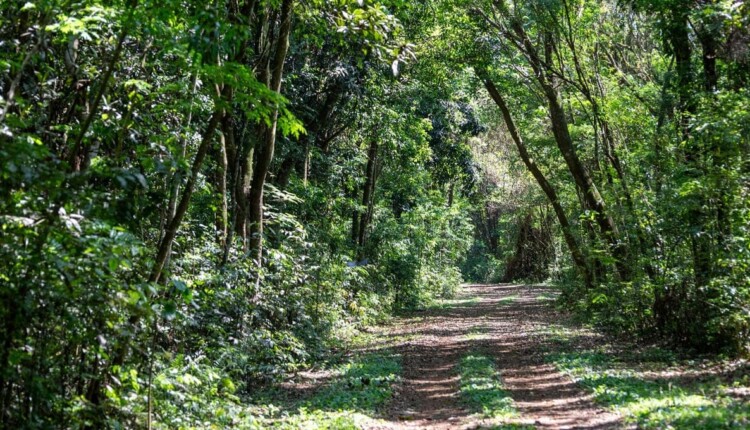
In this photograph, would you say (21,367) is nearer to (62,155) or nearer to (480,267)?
(62,155)

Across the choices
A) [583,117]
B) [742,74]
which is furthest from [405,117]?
[742,74]

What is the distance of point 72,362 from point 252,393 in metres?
4.80

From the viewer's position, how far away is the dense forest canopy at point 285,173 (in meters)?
4.86

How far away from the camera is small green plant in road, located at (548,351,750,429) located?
21.1ft

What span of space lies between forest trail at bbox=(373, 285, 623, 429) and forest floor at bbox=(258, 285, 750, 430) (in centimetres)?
3

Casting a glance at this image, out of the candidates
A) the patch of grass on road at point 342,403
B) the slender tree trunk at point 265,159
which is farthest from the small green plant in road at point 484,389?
the slender tree trunk at point 265,159

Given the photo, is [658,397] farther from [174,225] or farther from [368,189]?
[368,189]

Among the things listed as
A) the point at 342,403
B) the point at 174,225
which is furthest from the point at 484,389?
the point at 174,225

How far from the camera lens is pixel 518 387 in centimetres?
1024

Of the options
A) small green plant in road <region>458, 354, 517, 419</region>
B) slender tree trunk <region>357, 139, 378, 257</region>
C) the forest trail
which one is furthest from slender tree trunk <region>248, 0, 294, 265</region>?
slender tree trunk <region>357, 139, 378, 257</region>

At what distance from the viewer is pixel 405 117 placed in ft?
64.6

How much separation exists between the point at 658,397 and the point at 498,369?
4.20m

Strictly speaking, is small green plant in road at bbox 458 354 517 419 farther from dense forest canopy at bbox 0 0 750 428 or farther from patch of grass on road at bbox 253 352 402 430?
dense forest canopy at bbox 0 0 750 428

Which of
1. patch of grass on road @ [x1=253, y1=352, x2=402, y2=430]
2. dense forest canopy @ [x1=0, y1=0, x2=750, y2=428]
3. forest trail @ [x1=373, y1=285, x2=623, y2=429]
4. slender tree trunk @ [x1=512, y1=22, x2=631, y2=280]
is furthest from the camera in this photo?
slender tree trunk @ [x1=512, y1=22, x2=631, y2=280]
